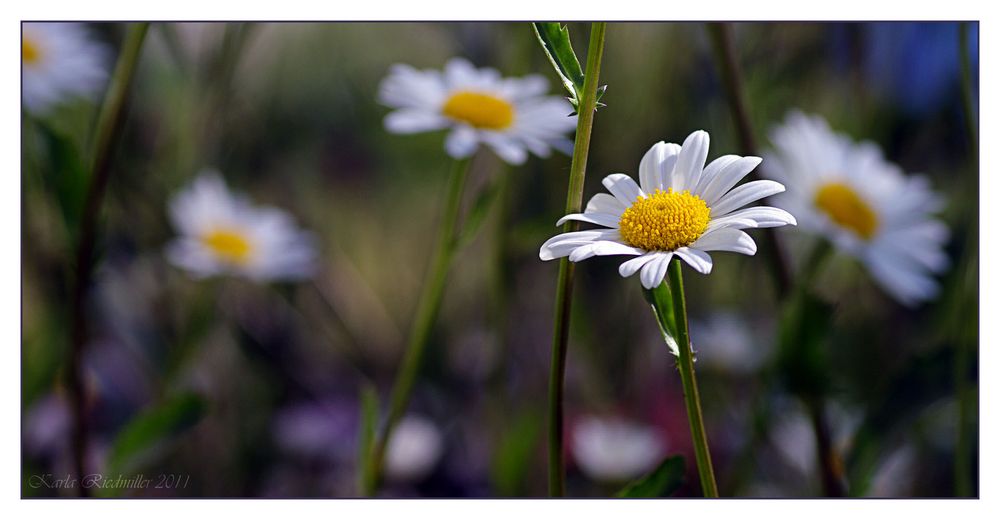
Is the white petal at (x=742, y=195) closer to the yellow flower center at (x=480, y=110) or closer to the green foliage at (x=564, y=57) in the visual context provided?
the green foliage at (x=564, y=57)

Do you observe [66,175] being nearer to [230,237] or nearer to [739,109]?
[230,237]

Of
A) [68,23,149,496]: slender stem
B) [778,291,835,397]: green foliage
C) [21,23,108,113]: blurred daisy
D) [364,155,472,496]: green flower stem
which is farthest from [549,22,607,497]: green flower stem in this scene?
[21,23,108,113]: blurred daisy

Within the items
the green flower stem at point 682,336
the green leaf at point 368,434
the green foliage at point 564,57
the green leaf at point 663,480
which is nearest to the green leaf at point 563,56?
the green foliage at point 564,57

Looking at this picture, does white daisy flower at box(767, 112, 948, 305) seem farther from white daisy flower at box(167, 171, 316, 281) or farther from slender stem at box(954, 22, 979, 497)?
white daisy flower at box(167, 171, 316, 281)

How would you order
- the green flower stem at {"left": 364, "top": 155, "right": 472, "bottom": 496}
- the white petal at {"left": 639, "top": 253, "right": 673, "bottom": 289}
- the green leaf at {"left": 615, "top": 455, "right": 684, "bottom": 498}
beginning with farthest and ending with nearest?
the green flower stem at {"left": 364, "top": 155, "right": 472, "bottom": 496}, the green leaf at {"left": 615, "top": 455, "right": 684, "bottom": 498}, the white petal at {"left": 639, "top": 253, "right": 673, "bottom": 289}

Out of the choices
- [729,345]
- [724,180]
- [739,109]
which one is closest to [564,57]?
[724,180]

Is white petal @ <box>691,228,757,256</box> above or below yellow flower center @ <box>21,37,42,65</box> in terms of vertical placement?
below
